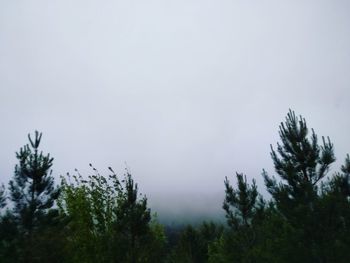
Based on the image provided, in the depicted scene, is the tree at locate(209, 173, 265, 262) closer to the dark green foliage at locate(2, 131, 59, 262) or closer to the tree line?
the tree line

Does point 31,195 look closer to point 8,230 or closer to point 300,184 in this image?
point 8,230

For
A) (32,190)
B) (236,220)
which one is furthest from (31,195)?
(236,220)

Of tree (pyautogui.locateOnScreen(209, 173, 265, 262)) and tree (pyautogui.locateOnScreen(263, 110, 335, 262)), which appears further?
tree (pyautogui.locateOnScreen(209, 173, 265, 262))

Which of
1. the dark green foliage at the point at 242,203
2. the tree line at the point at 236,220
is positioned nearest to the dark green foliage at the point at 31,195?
the tree line at the point at 236,220

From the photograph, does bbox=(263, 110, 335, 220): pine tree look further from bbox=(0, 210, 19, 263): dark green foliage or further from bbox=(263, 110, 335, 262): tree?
bbox=(0, 210, 19, 263): dark green foliage

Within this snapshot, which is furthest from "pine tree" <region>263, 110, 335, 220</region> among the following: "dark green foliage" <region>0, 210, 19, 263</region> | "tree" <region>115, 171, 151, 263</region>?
"dark green foliage" <region>0, 210, 19, 263</region>

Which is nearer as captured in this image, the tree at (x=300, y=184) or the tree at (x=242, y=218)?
the tree at (x=300, y=184)

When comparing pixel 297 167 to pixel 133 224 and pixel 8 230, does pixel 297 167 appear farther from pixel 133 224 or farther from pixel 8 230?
pixel 8 230

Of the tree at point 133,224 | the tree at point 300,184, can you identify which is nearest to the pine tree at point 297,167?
the tree at point 300,184

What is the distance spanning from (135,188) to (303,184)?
9.38m

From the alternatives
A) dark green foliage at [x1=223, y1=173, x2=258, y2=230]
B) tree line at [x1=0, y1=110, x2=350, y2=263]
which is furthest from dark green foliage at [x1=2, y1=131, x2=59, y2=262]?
dark green foliage at [x1=223, y1=173, x2=258, y2=230]

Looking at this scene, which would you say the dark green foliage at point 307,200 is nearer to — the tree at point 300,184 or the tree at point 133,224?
the tree at point 300,184

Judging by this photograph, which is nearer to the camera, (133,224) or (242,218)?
(133,224)

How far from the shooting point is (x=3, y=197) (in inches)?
891
